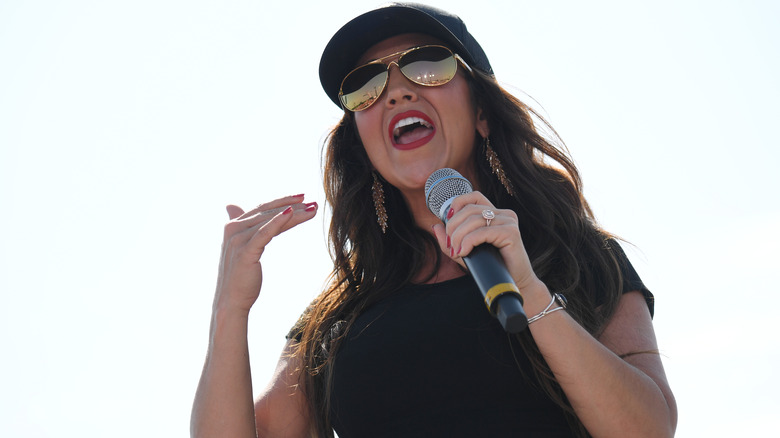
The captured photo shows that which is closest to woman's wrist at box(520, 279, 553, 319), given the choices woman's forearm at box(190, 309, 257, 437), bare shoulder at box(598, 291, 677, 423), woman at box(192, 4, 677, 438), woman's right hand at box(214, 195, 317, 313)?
woman at box(192, 4, 677, 438)

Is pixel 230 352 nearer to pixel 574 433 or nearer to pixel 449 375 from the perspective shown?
pixel 449 375

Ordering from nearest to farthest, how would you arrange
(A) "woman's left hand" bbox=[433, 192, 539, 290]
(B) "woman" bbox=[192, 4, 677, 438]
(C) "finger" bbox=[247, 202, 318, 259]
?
(A) "woman's left hand" bbox=[433, 192, 539, 290] < (B) "woman" bbox=[192, 4, 677, 438] < (C) "finger" bbox=[247, 202, 318, 259]

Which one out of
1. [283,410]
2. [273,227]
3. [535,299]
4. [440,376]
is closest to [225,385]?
[283,410]

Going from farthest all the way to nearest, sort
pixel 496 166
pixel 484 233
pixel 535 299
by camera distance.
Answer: pixel 496 166 < pixel 535 299 < pixel 484 233

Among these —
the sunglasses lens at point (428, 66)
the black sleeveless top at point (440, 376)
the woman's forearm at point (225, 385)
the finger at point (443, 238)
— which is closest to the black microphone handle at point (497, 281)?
the finger at point (443, 238)

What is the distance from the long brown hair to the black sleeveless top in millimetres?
80

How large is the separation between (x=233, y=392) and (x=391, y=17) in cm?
180

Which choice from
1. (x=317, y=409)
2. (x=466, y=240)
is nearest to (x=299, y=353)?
(x=317, y=409)

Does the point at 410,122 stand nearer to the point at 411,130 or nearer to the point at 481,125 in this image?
the point at 411,130

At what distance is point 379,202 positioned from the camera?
4219 mm

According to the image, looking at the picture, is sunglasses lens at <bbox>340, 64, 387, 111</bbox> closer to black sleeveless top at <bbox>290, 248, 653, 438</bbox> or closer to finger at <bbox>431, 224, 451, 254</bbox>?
black sleeveless top at <bbox>290, 248, 653, 438</bbox>

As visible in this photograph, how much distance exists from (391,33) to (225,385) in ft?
5.79

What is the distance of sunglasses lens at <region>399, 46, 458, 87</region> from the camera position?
3.73 m

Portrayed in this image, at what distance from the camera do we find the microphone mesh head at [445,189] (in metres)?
3.01
